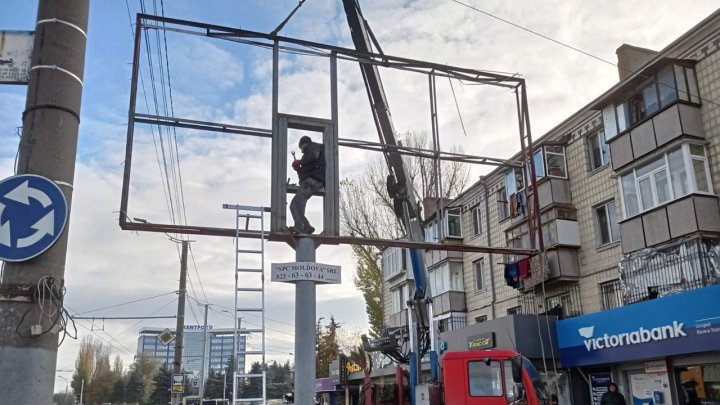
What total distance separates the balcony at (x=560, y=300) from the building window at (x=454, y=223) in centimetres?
746

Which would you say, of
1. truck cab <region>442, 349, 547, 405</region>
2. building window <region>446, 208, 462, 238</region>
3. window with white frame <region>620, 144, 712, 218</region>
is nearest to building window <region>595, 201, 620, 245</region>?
window with white frame <region>620, 144, 712, 218</region>

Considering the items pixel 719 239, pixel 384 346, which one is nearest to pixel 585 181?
pixel 719 239

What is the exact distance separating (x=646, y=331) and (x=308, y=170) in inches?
391

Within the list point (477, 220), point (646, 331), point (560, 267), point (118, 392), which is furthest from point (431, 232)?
point (118, 392)

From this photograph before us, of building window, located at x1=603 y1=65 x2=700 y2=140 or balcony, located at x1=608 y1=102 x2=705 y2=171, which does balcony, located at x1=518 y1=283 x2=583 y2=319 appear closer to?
balcony, located at x1=608 y1=102 x2=705 y2=171

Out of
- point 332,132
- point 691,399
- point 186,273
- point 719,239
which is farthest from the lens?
point 186,273

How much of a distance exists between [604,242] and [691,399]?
6.95 m

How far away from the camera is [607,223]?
21.0 m

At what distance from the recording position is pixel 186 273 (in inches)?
1137

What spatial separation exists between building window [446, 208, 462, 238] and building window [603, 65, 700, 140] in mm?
11795

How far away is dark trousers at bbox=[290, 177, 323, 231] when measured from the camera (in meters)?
10.4

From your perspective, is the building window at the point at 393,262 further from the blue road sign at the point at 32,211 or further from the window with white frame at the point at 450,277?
the blue road sign at the point at 32,211

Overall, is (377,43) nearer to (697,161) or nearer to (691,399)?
(697,161)

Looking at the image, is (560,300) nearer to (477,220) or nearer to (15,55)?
(477,220)
